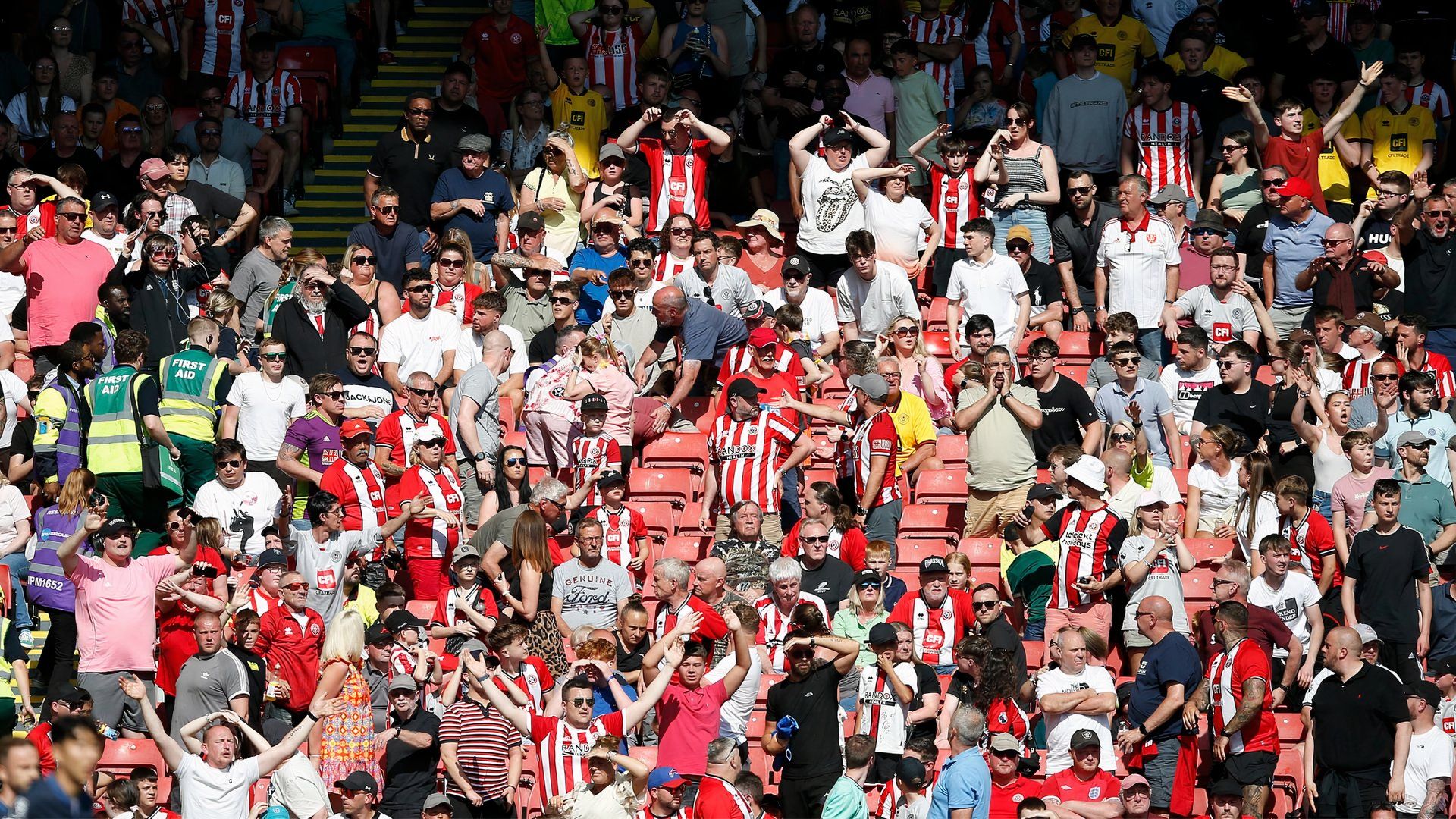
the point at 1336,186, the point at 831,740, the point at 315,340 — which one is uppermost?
the point at 1336,186

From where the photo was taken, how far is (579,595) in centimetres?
1411

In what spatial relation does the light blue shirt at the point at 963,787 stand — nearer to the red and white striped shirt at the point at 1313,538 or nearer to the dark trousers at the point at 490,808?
the dark trousers at the point at 490,808

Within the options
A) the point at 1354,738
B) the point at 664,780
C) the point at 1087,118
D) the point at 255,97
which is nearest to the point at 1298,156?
the point at 1087,118

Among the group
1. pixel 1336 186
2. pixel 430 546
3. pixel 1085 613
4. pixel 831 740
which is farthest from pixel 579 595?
pixel 1336 186

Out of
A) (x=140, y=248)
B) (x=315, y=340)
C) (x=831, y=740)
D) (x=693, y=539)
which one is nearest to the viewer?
(x=831, y=740)

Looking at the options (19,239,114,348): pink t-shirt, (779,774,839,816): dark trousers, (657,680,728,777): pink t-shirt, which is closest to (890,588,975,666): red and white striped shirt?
(779,774,839,816): dark trousers

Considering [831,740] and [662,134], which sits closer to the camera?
[831,740]

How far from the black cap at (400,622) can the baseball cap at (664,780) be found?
190 cm

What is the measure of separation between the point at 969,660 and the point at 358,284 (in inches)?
231

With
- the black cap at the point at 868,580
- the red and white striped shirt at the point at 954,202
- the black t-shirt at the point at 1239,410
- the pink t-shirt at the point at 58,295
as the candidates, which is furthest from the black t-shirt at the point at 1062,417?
the pink t-shirt at the point at 58,295

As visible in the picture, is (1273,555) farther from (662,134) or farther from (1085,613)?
(662,134)

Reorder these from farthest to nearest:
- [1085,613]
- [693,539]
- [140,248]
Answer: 1. [140,248]
2. [693,539]
3. [1085,613]

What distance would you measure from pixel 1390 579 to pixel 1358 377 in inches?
83.7

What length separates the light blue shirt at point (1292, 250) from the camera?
680 inches
